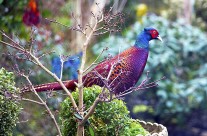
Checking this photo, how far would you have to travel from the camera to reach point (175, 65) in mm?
5273

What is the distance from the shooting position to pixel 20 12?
3.56m

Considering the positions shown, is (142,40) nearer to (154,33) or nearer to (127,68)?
(154,33)

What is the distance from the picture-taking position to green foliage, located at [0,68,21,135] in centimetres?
173

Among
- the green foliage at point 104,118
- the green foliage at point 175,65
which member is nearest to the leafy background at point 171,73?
the green foliage at point 175,65

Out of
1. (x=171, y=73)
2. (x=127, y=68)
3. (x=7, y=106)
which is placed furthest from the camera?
(x=171, y=73)

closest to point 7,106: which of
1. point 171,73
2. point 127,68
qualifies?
point 127,68

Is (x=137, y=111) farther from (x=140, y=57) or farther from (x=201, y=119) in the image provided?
(x=140, y=57)

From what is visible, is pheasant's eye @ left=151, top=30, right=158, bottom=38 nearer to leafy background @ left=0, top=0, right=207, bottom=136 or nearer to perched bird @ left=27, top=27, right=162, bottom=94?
perched bird @ left=27, top=27, right=162, bottom=94

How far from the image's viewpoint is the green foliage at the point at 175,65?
199 inches

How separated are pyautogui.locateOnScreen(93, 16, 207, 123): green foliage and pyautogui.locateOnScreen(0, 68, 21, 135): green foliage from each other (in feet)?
10.4

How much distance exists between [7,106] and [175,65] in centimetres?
372

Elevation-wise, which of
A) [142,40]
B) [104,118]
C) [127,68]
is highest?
[142,40]

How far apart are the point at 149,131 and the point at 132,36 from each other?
3.27 meters

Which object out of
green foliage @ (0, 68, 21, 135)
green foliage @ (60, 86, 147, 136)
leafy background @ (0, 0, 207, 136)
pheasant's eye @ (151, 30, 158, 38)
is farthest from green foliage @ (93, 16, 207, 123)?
green foliage @ (0, 68, 21, 135)
